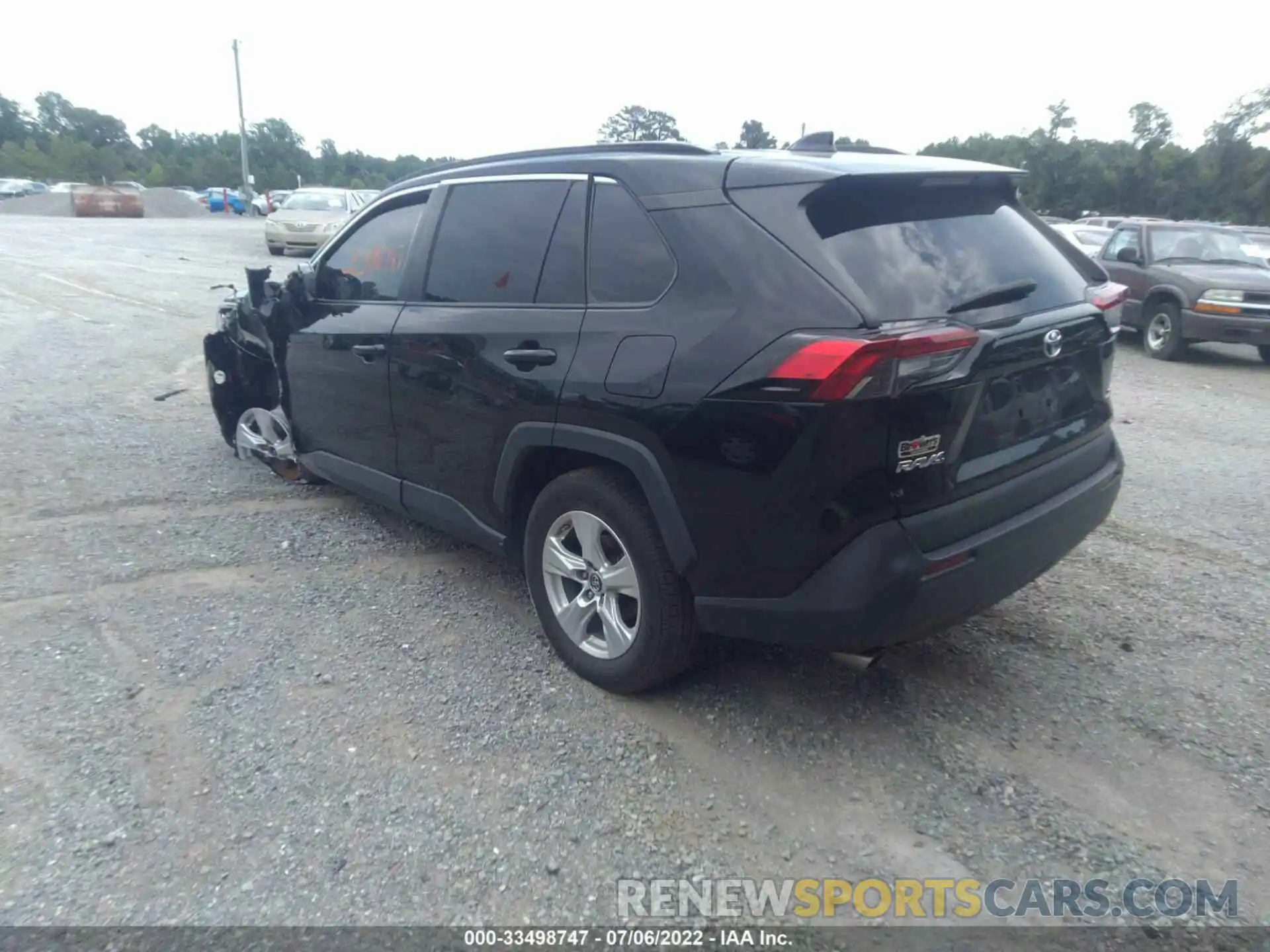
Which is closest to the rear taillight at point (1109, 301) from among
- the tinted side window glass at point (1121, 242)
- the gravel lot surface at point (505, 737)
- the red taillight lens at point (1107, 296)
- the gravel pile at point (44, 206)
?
the red taillight lens at point (1107, 296)

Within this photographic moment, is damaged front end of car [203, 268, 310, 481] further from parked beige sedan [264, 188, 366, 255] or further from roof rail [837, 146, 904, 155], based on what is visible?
parked beige sedan [264, 188, 366, 255]

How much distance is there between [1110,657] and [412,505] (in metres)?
3.03

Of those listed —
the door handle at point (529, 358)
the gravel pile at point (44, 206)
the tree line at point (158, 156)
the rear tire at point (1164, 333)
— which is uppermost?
the tree line at point (158, 156)

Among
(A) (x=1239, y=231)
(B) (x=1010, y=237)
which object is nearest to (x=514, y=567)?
(B) (x=1010, y=237)

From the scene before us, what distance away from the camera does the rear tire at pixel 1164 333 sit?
10.9 m

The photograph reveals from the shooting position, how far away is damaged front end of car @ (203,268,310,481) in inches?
206

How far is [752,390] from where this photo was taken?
2711mm

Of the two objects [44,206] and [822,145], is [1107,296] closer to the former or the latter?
[822,145]

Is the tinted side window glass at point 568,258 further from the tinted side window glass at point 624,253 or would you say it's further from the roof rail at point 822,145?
the roof rail at point 822,145

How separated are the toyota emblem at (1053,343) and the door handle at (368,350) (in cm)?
271

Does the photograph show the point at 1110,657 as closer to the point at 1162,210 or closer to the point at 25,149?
the point at 1162,210

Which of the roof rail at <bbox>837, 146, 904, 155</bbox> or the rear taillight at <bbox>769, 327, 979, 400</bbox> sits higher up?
the roof rail at <bbox>837, 146, 904, 155</bbox>

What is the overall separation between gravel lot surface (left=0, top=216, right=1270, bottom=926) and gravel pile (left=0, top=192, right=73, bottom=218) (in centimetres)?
4180

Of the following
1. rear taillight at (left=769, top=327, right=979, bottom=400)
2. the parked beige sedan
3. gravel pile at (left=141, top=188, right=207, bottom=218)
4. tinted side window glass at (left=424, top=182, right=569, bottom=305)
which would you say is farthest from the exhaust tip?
gravel pile at (left=141, top=188, right=207, bottom=218)
